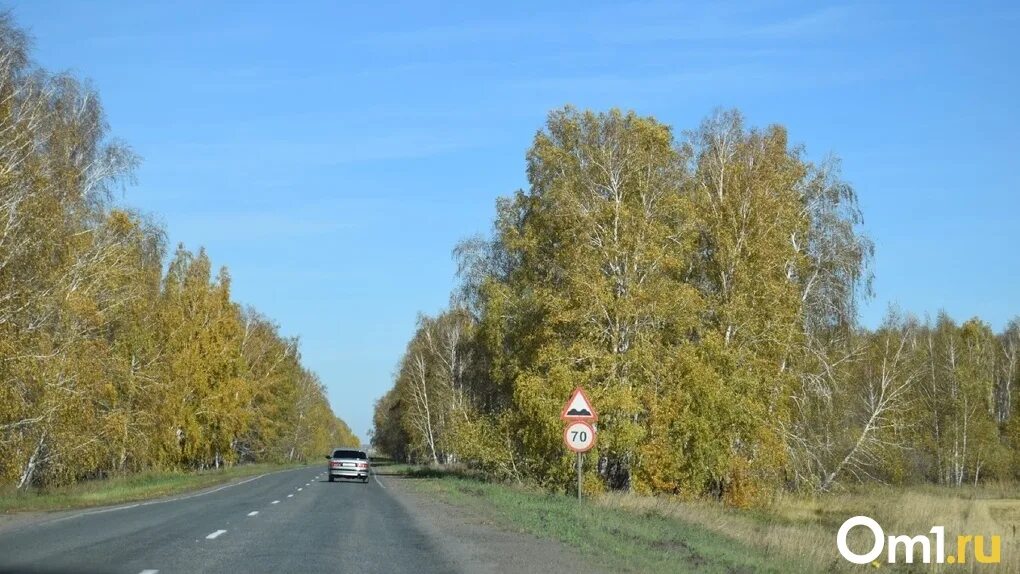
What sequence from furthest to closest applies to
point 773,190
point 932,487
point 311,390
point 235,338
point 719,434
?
1. point 311,390
2. point 235,338
3. point 932,487
4. point 773,190
5. point 719,434

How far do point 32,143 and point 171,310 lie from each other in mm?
34756

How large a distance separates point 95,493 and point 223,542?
23720 mm

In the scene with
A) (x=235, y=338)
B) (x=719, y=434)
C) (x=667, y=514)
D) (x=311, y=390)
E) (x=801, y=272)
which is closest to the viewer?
(x=667, y=514)

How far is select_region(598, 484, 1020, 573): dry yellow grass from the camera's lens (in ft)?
67.8

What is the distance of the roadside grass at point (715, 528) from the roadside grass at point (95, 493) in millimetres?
11137

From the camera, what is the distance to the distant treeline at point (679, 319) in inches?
1411

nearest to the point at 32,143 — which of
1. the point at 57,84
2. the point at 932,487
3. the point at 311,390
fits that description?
the point at 57,84

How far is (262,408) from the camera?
8762 centimetres

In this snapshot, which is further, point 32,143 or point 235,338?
point 235,338

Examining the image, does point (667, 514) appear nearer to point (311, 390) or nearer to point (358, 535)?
point (358, 535)

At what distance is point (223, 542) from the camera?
60.3ft

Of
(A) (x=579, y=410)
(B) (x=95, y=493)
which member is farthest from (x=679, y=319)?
(B) (x=95, y=493)

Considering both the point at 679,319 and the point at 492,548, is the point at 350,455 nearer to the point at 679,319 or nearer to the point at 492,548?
the point at 679,319

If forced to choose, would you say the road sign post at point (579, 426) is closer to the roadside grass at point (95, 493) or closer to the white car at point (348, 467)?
the roadside grass at point (95, 493)
